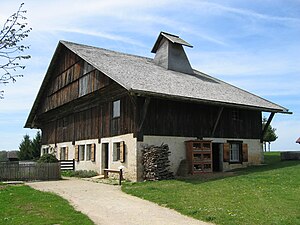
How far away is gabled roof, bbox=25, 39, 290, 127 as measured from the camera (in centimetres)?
1874

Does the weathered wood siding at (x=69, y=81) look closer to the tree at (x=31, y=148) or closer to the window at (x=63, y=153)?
the window at (x=63, y=153)

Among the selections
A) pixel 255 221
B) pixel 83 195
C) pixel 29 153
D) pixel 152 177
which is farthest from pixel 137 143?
pixel 29 153

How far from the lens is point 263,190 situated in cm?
1343

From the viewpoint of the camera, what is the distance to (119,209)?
11164 millimetres

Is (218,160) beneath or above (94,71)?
beneath

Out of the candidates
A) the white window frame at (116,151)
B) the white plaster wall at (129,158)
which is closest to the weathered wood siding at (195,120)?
the white plaster wall at (129,158)

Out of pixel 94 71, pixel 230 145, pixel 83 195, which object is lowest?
pixel 83 195

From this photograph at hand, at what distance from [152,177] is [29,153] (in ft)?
92.4

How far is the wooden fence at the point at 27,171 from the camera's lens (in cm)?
2095

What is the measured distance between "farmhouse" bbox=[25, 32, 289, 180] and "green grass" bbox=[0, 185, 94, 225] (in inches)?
263

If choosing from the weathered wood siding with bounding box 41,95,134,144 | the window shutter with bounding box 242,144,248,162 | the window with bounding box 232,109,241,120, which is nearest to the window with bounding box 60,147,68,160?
the weathered wood siding with bounding box 41,95,134,144

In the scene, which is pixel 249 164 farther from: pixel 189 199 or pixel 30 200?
pixel 30 200

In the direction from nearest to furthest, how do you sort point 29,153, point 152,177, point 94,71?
point 152,177 < point 94,71 < point 29,153

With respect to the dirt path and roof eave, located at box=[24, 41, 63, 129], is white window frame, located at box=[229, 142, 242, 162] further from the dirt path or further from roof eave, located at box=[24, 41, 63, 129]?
roof eave, located at box=[24, 41, 63, 129]
